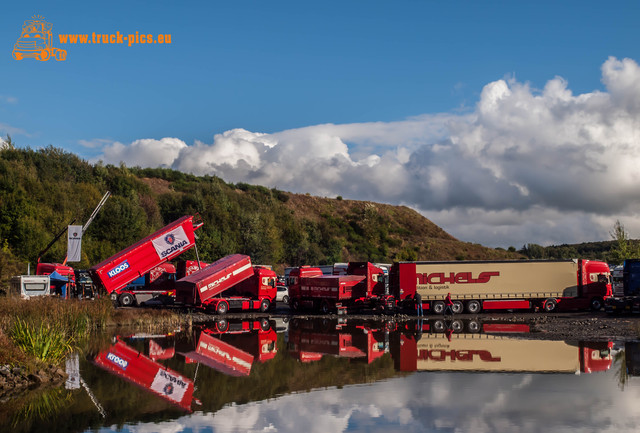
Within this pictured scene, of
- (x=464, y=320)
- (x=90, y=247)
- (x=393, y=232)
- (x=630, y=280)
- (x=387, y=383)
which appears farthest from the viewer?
(x=393, y=232)

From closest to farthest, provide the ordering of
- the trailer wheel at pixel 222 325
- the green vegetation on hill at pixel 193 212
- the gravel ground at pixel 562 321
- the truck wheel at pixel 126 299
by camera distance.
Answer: the gravel ground at pixel 562 321
the trailer wheel at pixel 222 325
the truck wheel at pixel 126 299
the green vegetation on hill at pixel 193 212

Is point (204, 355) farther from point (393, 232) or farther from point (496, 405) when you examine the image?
point (393, 232)

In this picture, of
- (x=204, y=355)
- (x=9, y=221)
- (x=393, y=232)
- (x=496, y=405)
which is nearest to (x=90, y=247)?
(x=9, y=221)

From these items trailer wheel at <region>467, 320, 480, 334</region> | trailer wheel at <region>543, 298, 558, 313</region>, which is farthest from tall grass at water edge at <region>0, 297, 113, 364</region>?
trailer wheel at <region>543, 298, 558, 313</region>

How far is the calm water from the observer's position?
11422 millimetres

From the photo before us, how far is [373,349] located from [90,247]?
42.2 metres

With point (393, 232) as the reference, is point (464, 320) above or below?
below

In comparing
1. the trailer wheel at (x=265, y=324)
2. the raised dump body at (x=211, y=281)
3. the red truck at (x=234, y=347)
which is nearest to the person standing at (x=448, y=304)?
the trailer wheel at (x=265, y=324)

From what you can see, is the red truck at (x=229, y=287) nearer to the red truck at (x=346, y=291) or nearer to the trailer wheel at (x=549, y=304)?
the red truck at (x=346, y=291)

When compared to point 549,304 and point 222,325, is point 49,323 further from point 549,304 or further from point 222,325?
point 549,304

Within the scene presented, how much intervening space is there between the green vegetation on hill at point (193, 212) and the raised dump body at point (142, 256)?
37.6ft

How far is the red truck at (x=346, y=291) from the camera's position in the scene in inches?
1431

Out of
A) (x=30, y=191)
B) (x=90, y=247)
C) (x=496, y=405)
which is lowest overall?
(x=496, y=405)

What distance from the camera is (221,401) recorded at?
1312 centimetres
